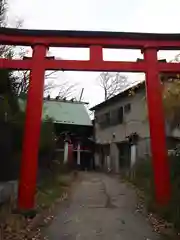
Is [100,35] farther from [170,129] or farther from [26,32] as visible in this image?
[170,129]

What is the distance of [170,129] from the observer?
18.4 m

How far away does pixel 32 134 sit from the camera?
9242mm

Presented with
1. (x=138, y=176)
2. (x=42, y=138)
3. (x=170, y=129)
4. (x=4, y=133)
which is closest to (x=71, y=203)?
(x=4, y=133)

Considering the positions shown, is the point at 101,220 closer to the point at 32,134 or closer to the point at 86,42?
the point at 32,134

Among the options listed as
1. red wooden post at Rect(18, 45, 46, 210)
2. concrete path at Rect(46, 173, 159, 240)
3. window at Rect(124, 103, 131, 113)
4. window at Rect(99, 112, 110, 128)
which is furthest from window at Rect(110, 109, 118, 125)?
red wooden post at Rect(18, 45, 46, 210)

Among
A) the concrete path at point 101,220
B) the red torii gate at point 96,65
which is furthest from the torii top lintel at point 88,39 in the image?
the concrete path at point 101,220

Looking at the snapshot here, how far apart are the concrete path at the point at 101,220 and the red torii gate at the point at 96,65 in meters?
→ 1.17

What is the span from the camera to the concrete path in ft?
25.1

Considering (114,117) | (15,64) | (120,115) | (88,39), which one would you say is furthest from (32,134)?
(114,117)

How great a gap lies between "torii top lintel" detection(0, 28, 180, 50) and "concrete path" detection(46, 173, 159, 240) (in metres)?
4.83

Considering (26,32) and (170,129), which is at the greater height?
(26,32)

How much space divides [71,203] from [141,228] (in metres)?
3.64

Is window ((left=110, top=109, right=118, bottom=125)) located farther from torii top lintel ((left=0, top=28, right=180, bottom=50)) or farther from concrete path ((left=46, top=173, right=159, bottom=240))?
torii top lintel ((left=0, top=28, right=180, bottom=50))

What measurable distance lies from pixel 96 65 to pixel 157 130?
2.53m
